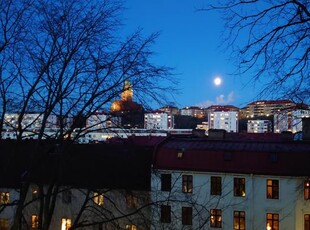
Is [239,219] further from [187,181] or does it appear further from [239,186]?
[187,181]

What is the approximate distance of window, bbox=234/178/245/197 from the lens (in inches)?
1224

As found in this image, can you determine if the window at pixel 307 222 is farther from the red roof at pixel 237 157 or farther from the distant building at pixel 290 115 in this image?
the distant building at pixel 290 115

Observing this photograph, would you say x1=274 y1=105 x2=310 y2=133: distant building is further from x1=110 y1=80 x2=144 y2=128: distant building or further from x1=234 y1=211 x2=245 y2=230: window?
x1=234 y1=211 x2=245 y2=230: window

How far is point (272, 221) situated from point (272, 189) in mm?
2292

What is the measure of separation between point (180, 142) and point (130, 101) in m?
24.7

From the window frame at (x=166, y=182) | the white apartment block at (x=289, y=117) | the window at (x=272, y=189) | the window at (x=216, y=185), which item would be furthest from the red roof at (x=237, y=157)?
the white apartment block at (x=289, y=117)

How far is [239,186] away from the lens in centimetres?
3122

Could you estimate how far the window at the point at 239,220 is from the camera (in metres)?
30.7

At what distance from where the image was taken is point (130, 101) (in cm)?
948

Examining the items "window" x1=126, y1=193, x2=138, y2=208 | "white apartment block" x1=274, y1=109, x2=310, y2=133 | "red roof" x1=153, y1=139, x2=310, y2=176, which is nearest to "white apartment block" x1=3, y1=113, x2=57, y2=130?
"window" x1=126, y1=193, x2=138, y2=208

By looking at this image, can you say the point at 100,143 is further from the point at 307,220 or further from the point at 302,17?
the point at 307,220

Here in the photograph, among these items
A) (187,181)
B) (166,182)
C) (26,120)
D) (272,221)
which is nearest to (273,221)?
(272,221)

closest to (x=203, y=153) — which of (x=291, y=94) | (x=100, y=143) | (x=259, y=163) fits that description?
(x=259, y=163)

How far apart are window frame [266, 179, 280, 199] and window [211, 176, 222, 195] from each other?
139 inches
